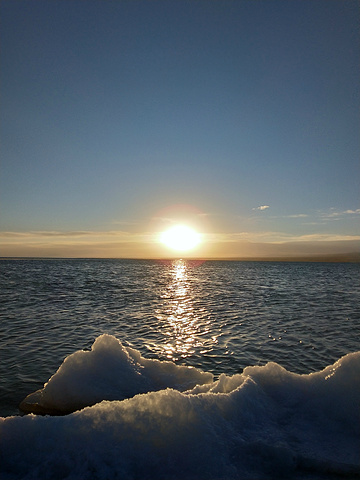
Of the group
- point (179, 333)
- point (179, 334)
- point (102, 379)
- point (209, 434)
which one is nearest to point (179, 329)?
point (179, 333)


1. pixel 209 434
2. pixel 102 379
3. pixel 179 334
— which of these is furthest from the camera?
pixel 179 334

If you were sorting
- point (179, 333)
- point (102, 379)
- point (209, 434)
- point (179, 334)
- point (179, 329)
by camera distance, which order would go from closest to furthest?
1. point (209, 434)
2. point (102, 379)
3. point (179, 334)
4. point (179, 333)
5. point (179, 329)

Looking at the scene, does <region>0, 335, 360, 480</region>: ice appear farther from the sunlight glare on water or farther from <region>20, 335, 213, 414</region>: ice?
the sunlight glare on water

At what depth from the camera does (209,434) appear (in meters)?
4.46

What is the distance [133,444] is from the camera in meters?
4.16

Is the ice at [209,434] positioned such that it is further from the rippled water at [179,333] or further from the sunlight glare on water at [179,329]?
the sunlight glare on water at [179,329]

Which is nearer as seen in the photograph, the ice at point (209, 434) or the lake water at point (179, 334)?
the ice at point (209, 434)

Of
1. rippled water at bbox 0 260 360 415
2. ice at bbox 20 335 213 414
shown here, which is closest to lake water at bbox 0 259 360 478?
rippled water at bbox 0 260 360 415

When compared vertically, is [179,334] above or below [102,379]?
below

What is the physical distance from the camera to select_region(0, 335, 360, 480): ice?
3916 millimetres

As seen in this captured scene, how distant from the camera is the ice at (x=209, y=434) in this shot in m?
3.92

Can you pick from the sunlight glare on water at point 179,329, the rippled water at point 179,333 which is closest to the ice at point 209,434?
the rippled water at point 179,333

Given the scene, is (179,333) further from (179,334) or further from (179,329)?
(179,329)

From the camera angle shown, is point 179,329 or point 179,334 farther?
point 179,329
